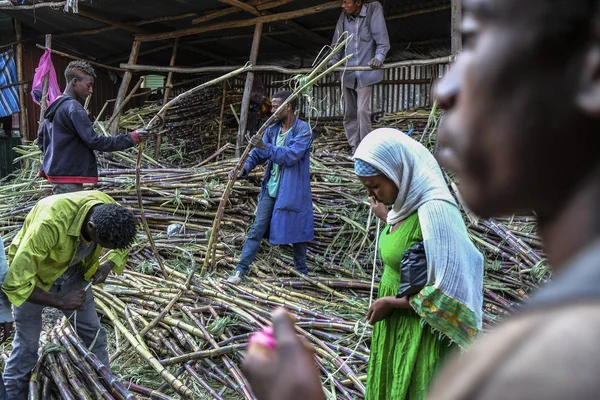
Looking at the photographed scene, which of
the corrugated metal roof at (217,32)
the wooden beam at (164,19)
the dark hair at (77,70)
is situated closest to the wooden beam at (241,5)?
the corrugated metal roof at (217,32)

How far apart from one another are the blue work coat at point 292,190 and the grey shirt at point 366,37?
1788 mm

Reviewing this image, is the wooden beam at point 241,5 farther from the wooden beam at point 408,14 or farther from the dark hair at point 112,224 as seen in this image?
the dark hair at point 112,224

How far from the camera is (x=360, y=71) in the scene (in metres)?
7.19

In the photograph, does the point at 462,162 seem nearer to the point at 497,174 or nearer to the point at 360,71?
the point at 497,174

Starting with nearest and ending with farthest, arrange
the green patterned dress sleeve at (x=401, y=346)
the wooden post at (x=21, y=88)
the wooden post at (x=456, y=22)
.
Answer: the green patterned dress sleeve at (x=401, y=346)
the wooden post at (x=456, y=22)
the wooden post at (x=21, y=88)

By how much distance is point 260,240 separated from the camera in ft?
18.6

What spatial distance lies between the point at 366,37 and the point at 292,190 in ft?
7.95

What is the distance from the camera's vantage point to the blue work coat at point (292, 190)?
5.53 m

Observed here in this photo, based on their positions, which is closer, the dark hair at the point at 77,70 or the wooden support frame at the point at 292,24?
the dark hair at the point at 77,70

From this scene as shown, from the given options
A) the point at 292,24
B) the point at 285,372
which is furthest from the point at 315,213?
the point at 285,372

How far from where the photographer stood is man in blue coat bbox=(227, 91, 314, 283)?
5.52 metres

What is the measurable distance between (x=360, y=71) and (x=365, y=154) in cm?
500

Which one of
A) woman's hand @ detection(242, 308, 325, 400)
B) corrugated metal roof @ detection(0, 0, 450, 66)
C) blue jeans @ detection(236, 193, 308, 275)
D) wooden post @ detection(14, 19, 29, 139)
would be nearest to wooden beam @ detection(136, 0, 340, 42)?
corrugated metal roof @ detection(0, 0, 450, 66)

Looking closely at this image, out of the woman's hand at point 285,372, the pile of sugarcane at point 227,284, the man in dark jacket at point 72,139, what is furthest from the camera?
the man in dark jacket at point 72,139
